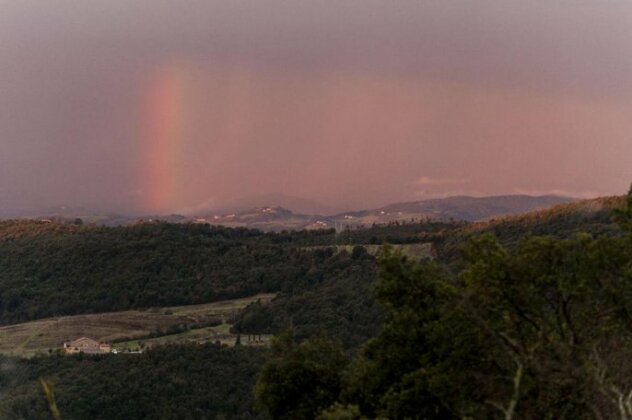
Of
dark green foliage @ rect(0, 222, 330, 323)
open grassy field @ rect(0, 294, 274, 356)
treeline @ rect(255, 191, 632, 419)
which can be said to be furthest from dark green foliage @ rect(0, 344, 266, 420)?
dark green foliage @ rect(0, 222, 330, 323)

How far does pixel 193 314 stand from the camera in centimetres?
7438

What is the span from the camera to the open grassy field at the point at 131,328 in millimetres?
61469

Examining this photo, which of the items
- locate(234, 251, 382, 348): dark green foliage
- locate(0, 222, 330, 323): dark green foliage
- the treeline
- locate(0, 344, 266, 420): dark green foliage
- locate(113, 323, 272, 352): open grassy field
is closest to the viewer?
the treeline

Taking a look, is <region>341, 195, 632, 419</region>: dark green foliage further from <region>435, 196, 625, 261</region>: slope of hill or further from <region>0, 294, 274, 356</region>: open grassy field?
<region>0, 294, 274, 356</region>: open grassy field

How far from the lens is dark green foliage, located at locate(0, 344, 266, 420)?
3831 cm

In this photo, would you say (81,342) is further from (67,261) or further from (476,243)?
(476,243)

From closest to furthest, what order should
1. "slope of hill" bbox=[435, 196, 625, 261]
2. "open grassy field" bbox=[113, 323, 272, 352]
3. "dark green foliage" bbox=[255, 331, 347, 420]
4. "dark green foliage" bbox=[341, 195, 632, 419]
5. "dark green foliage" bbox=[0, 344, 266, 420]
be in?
1. "dark green foliage" bbox=[341, 195, 632, 419]
2. "dark green foliage" bbox=[255, 331, 347, 420]
3. "dark green foliage" bbox=[0, 344, 266, 420]
4. "open grassy field" bbox=[113, 323, 272, 352]
5. "slope of hill" bbox=[435, 196, 625, 261]

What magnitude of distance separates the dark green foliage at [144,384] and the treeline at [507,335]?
18.8 metres

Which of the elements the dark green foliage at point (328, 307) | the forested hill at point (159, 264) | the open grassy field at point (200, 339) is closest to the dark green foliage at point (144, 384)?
the dark green foliage at point (328, 307)

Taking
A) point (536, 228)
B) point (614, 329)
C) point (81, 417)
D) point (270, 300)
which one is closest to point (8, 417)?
point (81, 417)

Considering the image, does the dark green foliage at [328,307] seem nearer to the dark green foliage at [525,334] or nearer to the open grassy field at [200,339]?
the open grassy field at [200,339]

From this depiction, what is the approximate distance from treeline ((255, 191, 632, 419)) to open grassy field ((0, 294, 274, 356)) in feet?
136

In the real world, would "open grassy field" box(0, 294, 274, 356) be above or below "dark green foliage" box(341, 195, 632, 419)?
below

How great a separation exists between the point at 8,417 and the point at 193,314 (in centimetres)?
4225
